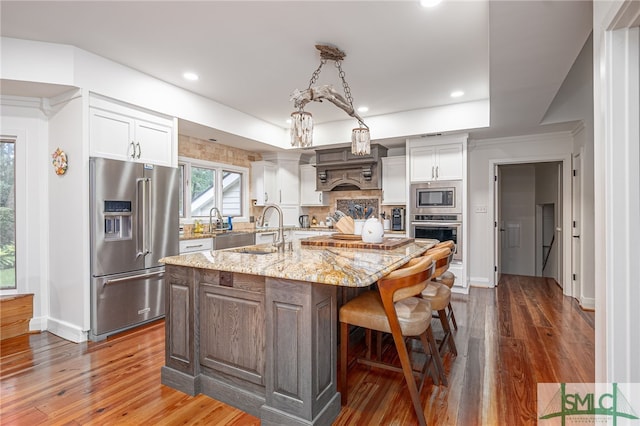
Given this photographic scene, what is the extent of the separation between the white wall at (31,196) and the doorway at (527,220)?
6.85 meters

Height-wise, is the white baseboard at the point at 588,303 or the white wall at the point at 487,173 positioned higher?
the white wall at the point at 487,173

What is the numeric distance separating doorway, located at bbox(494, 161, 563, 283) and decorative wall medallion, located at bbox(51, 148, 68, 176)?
661cm

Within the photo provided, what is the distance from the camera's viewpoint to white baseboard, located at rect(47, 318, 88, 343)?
2968mm

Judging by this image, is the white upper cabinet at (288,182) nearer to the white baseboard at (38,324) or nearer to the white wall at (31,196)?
the white wall at (31,196)

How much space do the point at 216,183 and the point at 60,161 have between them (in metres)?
2.45

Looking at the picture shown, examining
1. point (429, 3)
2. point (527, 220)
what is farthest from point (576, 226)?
point (429, 3)

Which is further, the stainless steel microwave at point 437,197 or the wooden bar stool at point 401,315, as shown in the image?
the stainless steel microwave at point 437,197

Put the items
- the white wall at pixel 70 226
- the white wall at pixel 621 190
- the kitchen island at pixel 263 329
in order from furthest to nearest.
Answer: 1. the white wall at pixel 70 226
2. the kitchen island at pixel 263 329
3. the white wall at pixel 621 190

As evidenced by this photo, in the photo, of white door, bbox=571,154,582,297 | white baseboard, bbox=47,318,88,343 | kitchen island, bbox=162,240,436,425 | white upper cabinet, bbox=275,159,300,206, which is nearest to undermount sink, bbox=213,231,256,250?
white upper cabinet, bbox=275,159,300,206

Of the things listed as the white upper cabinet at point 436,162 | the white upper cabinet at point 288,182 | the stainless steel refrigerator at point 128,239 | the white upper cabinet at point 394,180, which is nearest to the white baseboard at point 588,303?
the white upper cabinet at point 436,162

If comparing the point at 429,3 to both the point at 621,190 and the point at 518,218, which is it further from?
the point at 518,218

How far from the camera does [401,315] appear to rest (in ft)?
6.13

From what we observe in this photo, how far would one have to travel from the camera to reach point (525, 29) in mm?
2018

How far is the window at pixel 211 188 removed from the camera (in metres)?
4.88
